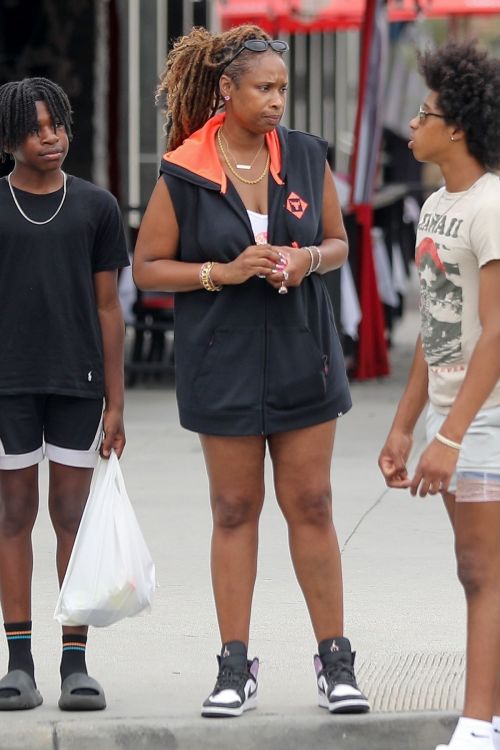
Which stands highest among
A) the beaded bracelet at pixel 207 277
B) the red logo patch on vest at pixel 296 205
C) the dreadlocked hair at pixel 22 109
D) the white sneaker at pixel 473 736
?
the dreadlocked hair at pixel 22 109

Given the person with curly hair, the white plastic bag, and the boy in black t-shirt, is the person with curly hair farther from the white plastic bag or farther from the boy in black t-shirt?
the boy in black t-shirt

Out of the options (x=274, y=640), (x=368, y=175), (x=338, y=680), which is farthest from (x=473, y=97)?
(x=368, y=175)

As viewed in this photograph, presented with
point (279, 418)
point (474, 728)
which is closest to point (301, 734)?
point (474, 728)

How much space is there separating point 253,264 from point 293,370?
1.22 ft

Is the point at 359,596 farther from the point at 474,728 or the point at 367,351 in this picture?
the point at 367,351

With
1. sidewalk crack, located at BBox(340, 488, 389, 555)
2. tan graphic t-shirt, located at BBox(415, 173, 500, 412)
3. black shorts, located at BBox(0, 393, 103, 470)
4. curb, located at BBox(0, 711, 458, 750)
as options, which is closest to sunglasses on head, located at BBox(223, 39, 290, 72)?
tan graphic t-shirt, located at BBox(415, 173, 500, 412)

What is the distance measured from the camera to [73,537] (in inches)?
181

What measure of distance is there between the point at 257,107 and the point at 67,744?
186cm

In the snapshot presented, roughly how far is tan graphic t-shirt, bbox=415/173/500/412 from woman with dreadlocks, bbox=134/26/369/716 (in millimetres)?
460

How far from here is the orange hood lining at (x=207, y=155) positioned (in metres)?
4.44

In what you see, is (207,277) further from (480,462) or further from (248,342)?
(480,462)

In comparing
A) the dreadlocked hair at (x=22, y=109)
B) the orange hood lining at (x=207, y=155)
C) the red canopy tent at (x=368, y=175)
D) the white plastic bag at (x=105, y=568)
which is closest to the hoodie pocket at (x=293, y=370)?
the orange hood lining at (x=207, y=155)

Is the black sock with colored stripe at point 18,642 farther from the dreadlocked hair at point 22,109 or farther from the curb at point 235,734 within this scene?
the dreadlocked hair at point 22,109

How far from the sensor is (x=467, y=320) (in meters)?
3.99
